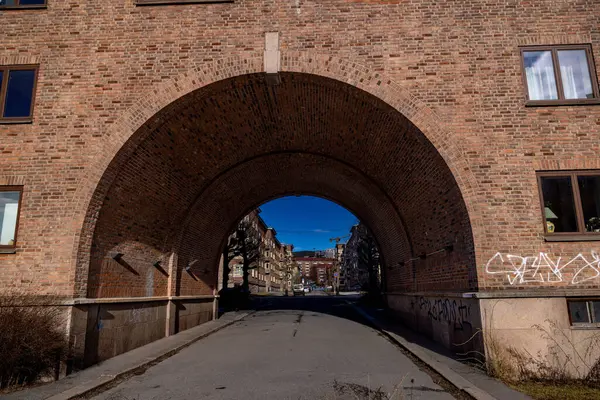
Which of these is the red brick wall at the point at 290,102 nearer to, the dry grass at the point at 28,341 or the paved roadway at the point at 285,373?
the dry grass at the point at 28,341

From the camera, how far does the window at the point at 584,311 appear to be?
27.8ft

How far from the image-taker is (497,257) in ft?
29.3

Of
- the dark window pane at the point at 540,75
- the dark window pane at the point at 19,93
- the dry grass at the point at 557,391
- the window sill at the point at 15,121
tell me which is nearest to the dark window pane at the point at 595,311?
the dry grass at the point at 557,391

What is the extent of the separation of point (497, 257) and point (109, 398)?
7657 mm

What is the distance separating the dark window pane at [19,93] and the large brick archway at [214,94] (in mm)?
2234

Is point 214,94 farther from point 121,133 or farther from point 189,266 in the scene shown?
point 189,266

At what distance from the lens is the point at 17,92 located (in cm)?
1023

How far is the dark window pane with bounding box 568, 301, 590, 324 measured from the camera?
8496 mm

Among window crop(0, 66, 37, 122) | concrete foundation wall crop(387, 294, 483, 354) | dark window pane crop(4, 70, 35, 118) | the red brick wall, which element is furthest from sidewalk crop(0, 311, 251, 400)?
concrete foundation wall crop(387, 294, 483, 354)

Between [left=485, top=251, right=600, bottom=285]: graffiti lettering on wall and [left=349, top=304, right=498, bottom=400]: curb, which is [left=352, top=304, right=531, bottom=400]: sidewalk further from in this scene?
[left=485, top=251, right=600, bottom=285]: graffiti lettering on wall

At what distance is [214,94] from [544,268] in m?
8.30

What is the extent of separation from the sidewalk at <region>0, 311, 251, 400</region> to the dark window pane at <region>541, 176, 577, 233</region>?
9142mm

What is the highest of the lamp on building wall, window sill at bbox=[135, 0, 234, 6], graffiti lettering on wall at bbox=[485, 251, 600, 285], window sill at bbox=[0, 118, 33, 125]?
window sill at bbox=[135, 0, 234, 6]

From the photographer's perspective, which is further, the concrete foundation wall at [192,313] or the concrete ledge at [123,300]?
the concrete foundation wall at [192,313]
